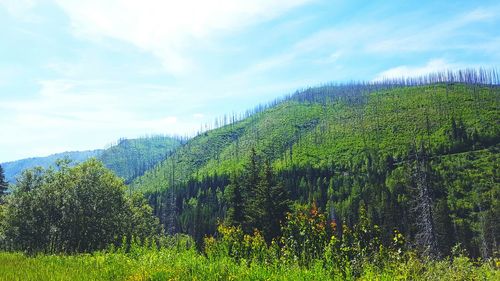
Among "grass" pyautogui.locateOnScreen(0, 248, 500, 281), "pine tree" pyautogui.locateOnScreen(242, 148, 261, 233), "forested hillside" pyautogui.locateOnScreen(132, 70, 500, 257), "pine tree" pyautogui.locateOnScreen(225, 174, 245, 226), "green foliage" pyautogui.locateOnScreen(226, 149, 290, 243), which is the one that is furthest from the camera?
"forested hillside" pyautogui.locateOnScreen(132, 70, 500, 257)

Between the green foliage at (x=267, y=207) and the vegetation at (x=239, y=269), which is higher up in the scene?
the vegetation at (x=239, y=269)

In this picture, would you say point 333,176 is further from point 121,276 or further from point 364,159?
point 121,276

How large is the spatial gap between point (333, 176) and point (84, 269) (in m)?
155

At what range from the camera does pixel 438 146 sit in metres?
155

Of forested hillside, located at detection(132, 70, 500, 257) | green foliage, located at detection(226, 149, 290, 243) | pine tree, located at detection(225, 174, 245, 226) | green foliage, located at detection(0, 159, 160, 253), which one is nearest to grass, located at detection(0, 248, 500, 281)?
green foliage, located at detection(0, 159, 160, 253)

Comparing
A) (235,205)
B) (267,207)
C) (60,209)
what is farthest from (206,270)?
(235,205)

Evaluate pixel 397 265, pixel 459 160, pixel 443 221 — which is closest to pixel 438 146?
pixel 459 160

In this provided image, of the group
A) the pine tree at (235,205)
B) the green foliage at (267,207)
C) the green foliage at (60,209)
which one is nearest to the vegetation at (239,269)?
the green foliage at (60,209)

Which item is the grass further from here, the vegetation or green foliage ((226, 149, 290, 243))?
green foliage ((226, 149, 290, 243))

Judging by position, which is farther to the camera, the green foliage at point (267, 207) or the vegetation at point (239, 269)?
the green foliage at point (267, 207)

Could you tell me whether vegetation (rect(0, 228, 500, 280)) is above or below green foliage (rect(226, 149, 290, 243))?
above

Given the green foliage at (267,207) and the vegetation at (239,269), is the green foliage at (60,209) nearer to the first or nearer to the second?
the green foliage at (267,207)

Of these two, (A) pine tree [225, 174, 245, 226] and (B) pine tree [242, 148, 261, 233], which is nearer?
(B) pine tree [242, 148, 261, 233]

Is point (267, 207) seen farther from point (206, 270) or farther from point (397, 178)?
point (397, 178)
